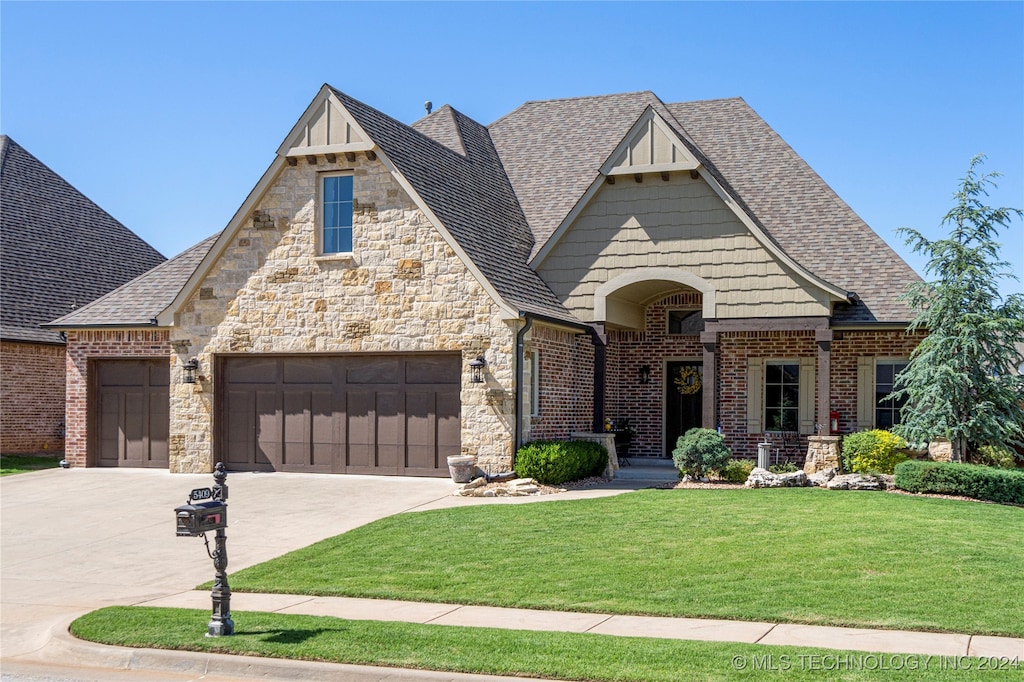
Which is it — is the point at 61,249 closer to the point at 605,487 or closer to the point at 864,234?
the point at 605,487

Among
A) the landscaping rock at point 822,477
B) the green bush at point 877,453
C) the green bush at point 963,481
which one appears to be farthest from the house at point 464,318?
the green bush at point 963,481

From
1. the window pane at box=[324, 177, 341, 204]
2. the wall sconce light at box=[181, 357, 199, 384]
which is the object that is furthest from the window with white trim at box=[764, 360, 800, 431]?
the wall sconce light at box=[181, 357, 199, 384]

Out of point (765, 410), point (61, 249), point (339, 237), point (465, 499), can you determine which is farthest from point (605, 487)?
point (61, 249)

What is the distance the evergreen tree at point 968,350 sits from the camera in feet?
57.6

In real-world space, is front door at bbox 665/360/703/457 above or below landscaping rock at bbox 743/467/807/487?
above

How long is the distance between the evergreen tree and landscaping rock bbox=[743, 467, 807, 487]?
7.09 ft

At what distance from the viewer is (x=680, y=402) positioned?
2336 centimetres

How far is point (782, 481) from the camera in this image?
→ 1777 cm

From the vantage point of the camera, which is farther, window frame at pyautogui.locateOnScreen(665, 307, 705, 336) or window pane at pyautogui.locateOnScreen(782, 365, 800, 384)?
window frame at pyautogui.locateOnScreen(665, 307, 705, 336)

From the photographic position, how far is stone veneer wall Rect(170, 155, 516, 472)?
60.7 ft

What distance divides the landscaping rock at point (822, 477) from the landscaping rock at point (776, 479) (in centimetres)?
14

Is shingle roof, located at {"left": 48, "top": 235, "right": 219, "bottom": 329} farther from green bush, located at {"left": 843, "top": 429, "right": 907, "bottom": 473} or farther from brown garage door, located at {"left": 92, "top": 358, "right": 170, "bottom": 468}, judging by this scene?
green bush, located at {"left": 843, "top": 429, "right": 907, "bottom": 473}

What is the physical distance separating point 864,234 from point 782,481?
6783 mm

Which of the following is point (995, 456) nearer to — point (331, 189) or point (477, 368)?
point (477, 368)
